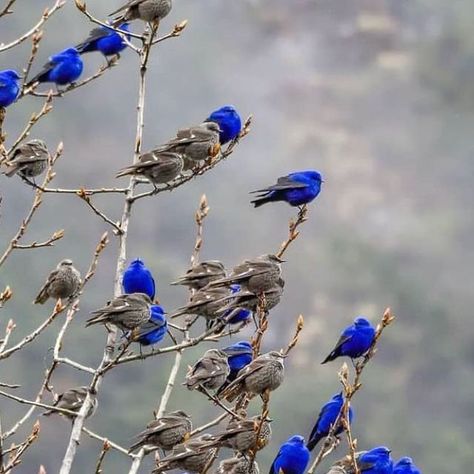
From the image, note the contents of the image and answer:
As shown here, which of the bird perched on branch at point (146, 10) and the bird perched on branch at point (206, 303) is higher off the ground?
the bird perched on branch at point (146, 10)

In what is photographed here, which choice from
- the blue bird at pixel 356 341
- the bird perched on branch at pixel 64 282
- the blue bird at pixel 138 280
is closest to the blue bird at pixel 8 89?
the bird perched on branch at pixel 64 282

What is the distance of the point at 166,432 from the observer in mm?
5859

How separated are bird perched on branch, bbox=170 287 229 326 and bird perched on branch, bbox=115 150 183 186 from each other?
0.54 m

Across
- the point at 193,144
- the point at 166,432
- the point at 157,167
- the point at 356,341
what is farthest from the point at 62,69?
the point at 166,432

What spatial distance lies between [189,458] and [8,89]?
2.07 meters

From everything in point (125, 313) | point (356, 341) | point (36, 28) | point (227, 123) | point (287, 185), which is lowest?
point (125, 313)

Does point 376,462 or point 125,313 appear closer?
point 125,313

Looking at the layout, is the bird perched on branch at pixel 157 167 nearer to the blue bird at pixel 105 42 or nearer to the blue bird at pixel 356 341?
the blue bird at pixel 356 341

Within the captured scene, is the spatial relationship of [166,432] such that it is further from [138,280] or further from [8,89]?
[8,89]

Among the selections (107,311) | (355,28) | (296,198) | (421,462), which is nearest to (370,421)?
(421,462)

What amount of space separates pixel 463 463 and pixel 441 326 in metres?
4.08

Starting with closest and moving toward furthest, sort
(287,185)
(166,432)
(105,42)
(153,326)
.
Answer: (166,432) < (153,326) < (287,185) < (105,42)

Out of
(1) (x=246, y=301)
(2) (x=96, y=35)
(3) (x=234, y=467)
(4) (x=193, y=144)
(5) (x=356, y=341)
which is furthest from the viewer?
(2) (x=96, y=35)

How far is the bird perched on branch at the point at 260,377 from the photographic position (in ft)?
18.4
